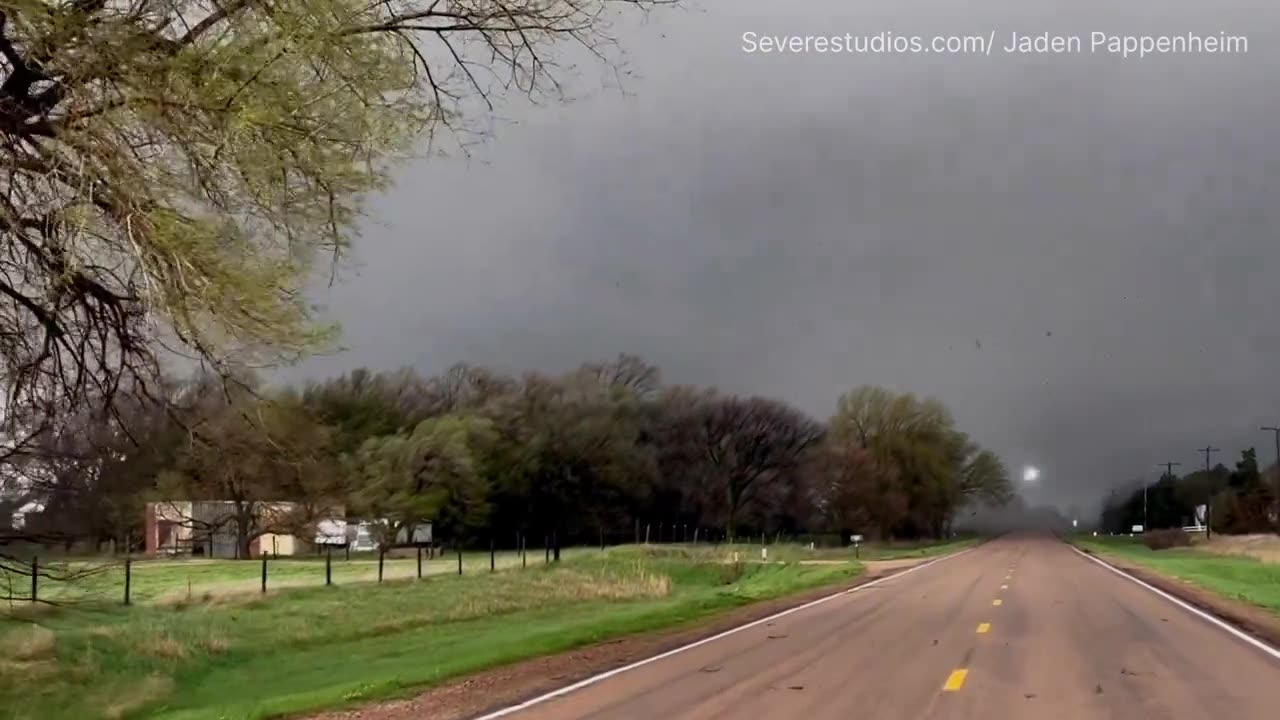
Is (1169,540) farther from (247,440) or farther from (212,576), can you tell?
(247,440)

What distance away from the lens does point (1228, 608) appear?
24.8 metres

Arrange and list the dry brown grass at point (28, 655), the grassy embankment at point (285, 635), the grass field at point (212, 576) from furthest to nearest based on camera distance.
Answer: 1. the grass field at point (212, 576)
2. the dry brown grass at point (28, 655)
3. the grassy embankment at point (285, 635)

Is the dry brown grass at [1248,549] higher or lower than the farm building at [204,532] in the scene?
lower

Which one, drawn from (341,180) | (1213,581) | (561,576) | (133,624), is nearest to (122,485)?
(341,180)

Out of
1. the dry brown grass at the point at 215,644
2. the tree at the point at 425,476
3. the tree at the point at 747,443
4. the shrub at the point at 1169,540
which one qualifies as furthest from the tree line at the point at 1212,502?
the dry brown grass at the point at 215,644

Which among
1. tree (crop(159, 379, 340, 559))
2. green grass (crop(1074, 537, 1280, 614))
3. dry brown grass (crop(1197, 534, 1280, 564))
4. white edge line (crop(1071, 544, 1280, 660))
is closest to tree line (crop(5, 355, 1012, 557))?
tree (crop(159, 379, 340, 559))

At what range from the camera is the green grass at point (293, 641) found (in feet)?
52.9

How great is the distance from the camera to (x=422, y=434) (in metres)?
64.8

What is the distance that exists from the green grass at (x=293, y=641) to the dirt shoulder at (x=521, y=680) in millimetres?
494

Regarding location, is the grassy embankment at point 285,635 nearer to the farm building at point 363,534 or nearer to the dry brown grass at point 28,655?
the dry brown grass at point 28,655

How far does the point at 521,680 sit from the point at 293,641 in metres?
10.0

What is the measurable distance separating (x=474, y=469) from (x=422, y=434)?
354 centimetres

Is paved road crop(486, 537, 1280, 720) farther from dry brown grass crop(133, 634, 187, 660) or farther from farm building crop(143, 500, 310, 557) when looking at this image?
farm building crop(143, 500, 310, 557)

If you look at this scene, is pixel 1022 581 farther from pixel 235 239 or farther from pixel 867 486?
pixel 867 486
